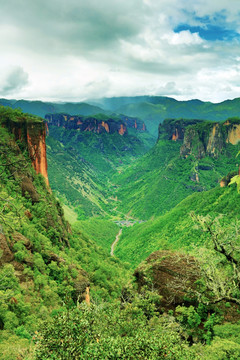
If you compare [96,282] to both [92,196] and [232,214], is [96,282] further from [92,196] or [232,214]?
[92,196]

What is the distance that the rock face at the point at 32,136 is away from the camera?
47.6 meters

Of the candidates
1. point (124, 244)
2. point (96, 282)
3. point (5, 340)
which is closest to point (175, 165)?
point (124, 244)

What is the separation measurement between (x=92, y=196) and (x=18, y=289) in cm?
13701

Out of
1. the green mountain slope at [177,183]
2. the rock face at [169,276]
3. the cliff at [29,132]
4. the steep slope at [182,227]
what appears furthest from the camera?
the green mountain slope at [177,183]

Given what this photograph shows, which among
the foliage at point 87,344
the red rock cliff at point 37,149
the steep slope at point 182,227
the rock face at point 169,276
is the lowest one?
the steep slope at point 182,227

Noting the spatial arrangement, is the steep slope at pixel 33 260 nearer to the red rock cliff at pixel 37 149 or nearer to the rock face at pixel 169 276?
the red rock cliff at pixel 37 149

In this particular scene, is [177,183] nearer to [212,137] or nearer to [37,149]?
[212,137]

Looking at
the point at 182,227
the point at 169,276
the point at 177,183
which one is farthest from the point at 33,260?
the point at 177,183

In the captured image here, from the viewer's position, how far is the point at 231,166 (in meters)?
140

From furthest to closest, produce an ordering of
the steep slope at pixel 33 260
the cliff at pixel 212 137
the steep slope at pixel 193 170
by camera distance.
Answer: the cliff at pixel 212 137, the steep slope at pixel 193 170, the steep slope at pixel 33 260

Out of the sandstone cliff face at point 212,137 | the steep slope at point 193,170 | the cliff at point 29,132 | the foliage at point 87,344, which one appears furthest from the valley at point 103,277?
the sandstone cliff face at point 212,137

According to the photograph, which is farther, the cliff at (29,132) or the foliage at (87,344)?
the cliff at (29,132)

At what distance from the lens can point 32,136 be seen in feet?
159

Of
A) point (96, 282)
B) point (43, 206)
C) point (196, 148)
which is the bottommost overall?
point (96, 282)
